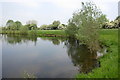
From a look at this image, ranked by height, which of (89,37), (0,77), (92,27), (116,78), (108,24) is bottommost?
(0,77)

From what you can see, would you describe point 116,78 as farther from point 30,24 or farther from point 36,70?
point 30,24

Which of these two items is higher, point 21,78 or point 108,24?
point 108,24

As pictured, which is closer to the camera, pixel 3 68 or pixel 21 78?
pixel 21 78

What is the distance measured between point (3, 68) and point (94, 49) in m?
15.7

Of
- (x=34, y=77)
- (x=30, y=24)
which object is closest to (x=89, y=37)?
(x=34, y=77)

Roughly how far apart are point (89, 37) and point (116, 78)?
16.8 m

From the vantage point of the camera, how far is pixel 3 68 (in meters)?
20.6

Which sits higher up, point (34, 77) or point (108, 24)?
point (108, 24)

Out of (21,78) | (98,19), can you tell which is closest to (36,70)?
(21,78)

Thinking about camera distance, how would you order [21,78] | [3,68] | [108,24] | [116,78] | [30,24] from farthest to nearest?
[30,24]
[108,24]
[3,68]
[21,78]
[116,78]

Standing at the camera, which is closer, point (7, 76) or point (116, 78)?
point (116, 78)

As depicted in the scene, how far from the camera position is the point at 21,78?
647 inches

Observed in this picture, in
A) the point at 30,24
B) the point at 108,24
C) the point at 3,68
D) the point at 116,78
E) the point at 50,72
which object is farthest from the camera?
the point at 30,24

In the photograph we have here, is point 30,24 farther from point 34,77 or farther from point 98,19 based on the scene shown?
point 34,77
